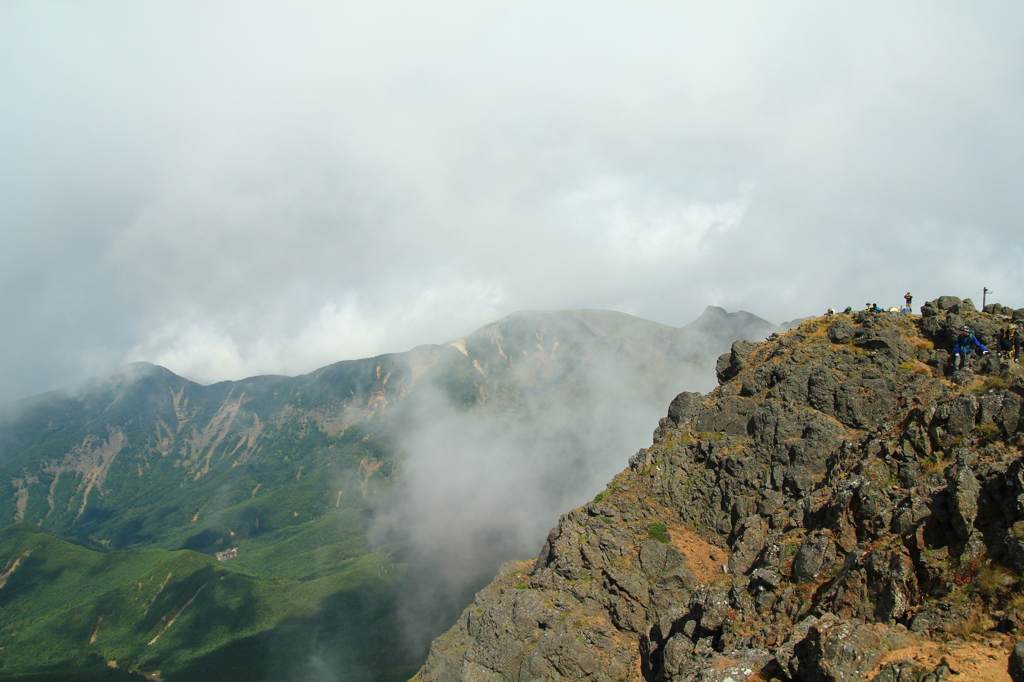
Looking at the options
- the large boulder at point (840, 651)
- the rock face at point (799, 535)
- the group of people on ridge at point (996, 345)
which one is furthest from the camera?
the group of people on ridge at point (996, 345)

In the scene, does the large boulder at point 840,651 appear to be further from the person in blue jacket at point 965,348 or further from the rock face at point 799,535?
the person in blue jacket at point 965,348

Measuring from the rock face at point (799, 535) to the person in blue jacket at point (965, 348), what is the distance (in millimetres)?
1271

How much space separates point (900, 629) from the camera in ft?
84.7

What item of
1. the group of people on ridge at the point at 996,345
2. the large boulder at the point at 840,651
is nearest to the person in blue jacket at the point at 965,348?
the group of people on ridge at the point at 996,345

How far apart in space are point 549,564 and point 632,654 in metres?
15.0

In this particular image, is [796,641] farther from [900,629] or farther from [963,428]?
[963,428]

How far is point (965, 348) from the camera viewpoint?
56812mm

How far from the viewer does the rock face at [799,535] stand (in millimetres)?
26016

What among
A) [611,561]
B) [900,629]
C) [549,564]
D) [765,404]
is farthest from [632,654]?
[900,629]

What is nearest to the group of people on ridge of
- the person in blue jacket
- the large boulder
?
the person in blue jacket

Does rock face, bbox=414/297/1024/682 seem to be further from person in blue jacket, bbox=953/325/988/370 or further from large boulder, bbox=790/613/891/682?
person in blue jacket, bbox=953/325/988/370

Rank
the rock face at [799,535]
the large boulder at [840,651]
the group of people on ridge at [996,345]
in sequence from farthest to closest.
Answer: the group of people on ridge at [996,345] → the rock face at [799,535] → the large boulder at [840,651]

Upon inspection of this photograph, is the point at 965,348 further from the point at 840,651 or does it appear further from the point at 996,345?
the point at 840,651

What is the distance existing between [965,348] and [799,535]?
32401 mm
